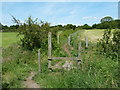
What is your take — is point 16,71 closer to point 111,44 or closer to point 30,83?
point 30,83

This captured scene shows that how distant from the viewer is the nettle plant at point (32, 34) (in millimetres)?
10383

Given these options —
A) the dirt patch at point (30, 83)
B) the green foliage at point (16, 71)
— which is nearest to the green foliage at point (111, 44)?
the green foliage at point (16, 71)

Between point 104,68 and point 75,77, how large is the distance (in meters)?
1.51

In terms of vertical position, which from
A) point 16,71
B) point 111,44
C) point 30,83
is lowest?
point 30,83

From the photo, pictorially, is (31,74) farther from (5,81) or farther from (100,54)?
(100,54)

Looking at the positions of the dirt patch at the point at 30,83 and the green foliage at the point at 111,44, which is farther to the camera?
the green foliage at the point at 111,44

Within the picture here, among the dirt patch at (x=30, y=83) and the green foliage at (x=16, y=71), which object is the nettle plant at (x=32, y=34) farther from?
the dirt patch at (x=30, y=83)

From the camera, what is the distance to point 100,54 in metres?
8.01

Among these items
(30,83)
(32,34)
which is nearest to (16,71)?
(30,83)

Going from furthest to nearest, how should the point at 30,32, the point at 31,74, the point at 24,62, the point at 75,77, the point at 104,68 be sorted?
1. the point at 30,32
2. the point at 24,62
3. the point at 31,74
4. the point at 104,68
5. the point at 75,77

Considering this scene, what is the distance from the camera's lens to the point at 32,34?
10312mm

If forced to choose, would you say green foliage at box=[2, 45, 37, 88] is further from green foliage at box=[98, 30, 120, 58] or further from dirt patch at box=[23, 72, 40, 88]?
green foliage at box=[98, 30, 120, 58]

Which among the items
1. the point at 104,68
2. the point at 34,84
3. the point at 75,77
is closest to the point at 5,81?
→ the point at 34,84

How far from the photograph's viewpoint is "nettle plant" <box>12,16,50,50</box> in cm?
1038
